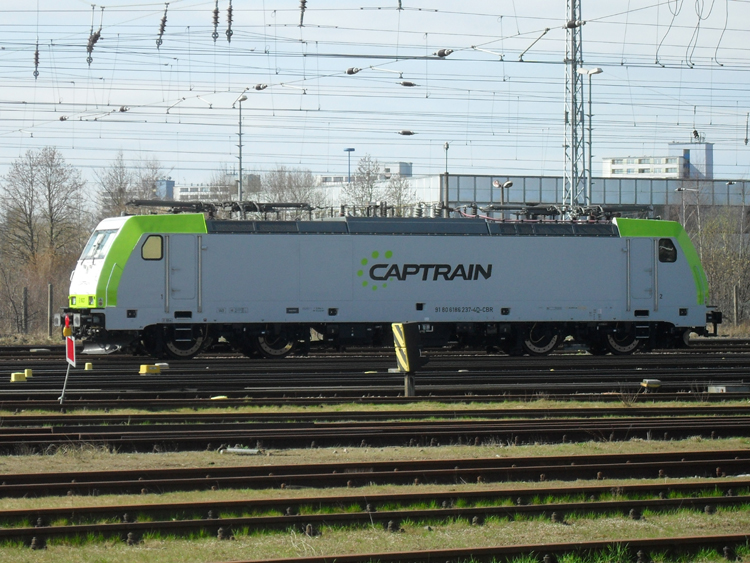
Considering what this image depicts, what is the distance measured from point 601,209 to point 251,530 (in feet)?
56.2

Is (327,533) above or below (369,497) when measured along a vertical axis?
below

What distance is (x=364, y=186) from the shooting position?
48781 millimetres

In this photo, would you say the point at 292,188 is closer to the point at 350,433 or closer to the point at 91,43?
the point at 91,43

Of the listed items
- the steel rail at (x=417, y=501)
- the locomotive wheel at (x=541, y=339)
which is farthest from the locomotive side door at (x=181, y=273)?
the steel rail at (x=417, y=501)

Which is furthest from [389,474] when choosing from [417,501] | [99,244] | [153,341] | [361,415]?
[99,244]

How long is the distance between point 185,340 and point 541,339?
8626 millimetres

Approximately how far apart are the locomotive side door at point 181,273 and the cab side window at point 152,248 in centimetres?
19

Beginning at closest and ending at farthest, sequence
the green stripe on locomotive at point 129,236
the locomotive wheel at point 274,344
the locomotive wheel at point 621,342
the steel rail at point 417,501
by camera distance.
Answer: the steel rail at point 417,501 → the green stripe on locomotive at point 129,236 → the locomotive wheel at point 274,344 → the locomotive wheel at point 621,342

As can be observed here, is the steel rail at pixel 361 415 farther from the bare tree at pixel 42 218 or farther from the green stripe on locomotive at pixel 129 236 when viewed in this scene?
the bare tree at pixel 42 218

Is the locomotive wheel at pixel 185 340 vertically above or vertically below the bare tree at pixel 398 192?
below

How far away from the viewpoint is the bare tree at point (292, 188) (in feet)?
185

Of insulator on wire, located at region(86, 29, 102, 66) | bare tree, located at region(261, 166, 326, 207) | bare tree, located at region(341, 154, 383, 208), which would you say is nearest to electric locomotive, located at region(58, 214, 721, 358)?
insulator on wire, located at region(86, 29, 102, 66)

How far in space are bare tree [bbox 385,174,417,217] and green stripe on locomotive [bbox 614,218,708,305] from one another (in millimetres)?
25682

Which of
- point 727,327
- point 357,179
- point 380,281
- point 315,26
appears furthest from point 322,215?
point 357,179
